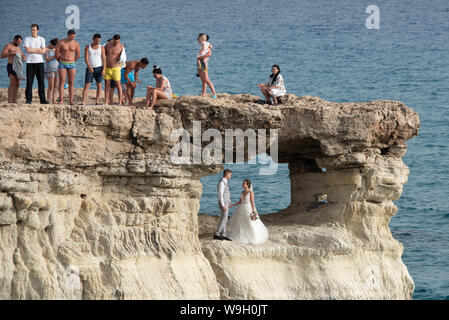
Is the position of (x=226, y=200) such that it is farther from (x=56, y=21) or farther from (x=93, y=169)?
(x=56, y=21)

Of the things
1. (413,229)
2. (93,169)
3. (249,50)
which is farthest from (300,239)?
(249,50)

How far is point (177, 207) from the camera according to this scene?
21219mm

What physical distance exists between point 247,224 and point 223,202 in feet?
2.94

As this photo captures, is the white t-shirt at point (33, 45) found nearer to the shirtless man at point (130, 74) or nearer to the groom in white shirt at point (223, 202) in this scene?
the shirtless man at point (130, 74)

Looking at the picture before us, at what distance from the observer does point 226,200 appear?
22062mm

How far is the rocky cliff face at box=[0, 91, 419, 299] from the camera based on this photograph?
63.9 ft

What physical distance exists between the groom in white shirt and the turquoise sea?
26.3 metres

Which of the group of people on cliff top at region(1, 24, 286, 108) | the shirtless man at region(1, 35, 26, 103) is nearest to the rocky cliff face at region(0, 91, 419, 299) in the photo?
the group of people on cliff top at region(1, 24, 286, 108)

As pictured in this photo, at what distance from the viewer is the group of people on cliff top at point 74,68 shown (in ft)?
70.8

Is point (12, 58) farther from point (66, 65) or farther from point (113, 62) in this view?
point (113, 62)

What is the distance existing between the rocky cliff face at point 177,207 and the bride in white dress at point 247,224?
33 centimetres

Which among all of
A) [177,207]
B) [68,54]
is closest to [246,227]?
[177,207]

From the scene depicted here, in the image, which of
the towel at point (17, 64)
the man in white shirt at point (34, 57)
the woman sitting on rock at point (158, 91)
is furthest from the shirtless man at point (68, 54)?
the woman sitting on rock at point (158, 91)
